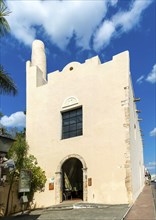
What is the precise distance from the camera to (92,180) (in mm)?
14898

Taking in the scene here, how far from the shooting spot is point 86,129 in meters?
16.1

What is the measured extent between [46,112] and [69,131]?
95.2 inches

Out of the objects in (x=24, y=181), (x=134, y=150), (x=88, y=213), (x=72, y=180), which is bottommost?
(x=88, y=213)

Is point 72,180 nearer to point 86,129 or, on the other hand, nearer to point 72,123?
point 72,123

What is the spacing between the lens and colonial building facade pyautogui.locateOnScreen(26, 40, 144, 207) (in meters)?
14.5

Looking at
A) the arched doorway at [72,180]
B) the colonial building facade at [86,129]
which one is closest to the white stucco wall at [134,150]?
the colonial building facade at [86,129]

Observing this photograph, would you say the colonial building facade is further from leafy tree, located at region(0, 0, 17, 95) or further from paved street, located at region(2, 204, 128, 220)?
leafy tree, located at region(0, 0, 17, 95)

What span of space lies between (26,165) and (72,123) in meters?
4.15

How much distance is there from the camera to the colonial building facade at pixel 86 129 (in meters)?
14.5

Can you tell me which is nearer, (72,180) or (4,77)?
(4,77)

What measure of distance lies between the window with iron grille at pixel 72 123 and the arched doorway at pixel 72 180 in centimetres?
178

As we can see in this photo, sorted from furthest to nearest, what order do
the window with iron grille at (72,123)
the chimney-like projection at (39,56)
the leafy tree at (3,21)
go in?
1. the chimney-like projection at (39,56)
2. the window with iron grille at (72,123)
3. the leafy tree at (3,21)

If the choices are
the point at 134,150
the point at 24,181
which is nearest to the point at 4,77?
the point at 24,181

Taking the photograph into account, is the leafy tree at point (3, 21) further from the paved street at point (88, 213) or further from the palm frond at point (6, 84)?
the paved street at point (88, 213)
